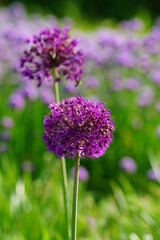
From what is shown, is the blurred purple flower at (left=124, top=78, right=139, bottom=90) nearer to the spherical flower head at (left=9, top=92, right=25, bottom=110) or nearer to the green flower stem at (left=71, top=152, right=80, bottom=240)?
the spherical flower head at (left=9, top=92, right=25, bottom=110)

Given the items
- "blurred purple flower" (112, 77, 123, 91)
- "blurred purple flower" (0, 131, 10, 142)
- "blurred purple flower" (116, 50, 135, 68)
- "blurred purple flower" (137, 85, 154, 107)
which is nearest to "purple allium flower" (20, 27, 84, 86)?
"blurred purple flower" (0, 131, 10, 142)

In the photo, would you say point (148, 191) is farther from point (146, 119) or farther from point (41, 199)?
point (41, 199)

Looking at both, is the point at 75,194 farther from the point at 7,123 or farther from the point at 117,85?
the point at 117,85

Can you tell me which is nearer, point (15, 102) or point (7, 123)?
point (15, 102)

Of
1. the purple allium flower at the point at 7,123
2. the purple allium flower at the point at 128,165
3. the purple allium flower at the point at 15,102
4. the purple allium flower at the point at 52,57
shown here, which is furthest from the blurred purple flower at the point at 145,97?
the purple allium flower at the point at 52,57

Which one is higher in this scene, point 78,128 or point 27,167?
point 27,167

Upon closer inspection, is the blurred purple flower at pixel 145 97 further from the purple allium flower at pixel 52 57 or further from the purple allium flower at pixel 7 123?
the purple allium flower at pixel 52 57

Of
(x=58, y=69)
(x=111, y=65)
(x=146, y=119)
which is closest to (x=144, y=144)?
(x=146, y=119)

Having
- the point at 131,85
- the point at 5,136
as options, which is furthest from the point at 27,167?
the point at 131,85
